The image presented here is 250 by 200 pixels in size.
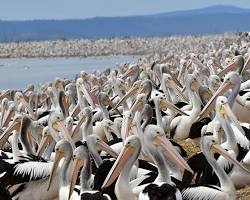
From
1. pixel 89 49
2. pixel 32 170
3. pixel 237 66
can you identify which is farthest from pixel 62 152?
pixel 89 49

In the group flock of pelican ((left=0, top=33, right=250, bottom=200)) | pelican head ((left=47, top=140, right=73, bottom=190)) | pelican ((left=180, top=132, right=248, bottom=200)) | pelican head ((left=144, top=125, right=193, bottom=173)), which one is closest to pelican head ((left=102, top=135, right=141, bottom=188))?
flock of pelican ((left=0, top=33, right=250, bottom=200))

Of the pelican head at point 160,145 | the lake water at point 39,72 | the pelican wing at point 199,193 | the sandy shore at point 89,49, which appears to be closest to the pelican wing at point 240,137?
the pelican head at point 160,145

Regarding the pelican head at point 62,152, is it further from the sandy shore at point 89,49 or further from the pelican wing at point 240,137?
the sandy shore at point 89,49

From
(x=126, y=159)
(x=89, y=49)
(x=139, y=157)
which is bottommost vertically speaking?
(x=89, y=49)

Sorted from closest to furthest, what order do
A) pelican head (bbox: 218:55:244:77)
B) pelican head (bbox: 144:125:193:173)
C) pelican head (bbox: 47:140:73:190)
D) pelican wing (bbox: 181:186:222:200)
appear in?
pelican wing (bbox: 181:186:222:200), pelican head (bbox: 144:125:193:173), pelican head (bbox: 47:140:73:190), pelican head (bbox: 218:55:244:77)

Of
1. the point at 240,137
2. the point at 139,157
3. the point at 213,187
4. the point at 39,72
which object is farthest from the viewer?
the point at 39,72

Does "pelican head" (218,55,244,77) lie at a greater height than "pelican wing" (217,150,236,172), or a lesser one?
lesser

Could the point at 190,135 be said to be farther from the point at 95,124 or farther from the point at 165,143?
the point at 165,143

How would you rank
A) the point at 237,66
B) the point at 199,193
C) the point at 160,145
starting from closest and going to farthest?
the point at 199,193, the point at 160,145, the point at 237,66

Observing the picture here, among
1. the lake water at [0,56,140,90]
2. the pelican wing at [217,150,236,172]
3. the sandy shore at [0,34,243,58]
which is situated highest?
the pelican wing at [217,150,236,172]

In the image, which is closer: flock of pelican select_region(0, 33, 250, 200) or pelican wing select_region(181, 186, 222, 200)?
pelican wing select_region(181, 186, 222, 200)

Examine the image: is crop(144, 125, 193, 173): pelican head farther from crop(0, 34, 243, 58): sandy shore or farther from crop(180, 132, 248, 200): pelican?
crop(0, 34, 243, 58): sandy shore

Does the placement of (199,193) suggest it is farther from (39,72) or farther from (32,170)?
(39,72)

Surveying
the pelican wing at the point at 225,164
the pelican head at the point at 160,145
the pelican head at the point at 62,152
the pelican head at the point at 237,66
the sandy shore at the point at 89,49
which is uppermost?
the pelican head at the point at 160,145
